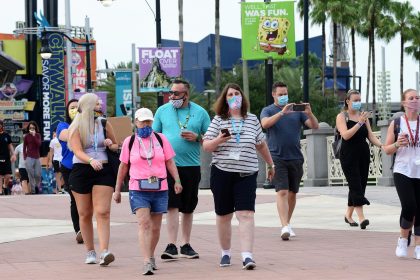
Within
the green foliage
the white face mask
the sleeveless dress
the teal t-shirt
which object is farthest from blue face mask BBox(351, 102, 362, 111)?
the green foliage

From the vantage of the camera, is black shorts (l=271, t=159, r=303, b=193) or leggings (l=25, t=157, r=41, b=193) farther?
leggings (l=25, t=157, r=41, b=193)

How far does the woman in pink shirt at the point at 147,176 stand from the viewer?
34.2 ft

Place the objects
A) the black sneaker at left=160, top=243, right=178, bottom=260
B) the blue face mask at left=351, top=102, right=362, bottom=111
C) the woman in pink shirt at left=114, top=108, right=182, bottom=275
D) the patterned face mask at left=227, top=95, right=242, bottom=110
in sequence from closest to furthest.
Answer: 1. the woman in pink shirt at left=114, top=108, right=182, bottom=275
2. the patterned face mask at left=227, top=95, right=242, bottom=110
3. the black sneaker at left=160, top=243, right=178, bottom=260
4. the blue face mask at left=351, top=102, right=362, bottom=111

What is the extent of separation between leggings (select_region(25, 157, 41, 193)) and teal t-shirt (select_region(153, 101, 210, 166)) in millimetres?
16514

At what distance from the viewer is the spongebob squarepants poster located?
3042cm

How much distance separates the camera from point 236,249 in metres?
12.4

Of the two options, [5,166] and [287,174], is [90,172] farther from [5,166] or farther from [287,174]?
[5,166]

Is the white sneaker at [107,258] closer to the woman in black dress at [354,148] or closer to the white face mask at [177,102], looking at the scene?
the white face mask at [177,102]

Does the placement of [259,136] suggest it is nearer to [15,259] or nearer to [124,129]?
[15,259]

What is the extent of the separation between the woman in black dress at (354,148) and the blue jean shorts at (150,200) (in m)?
4.05

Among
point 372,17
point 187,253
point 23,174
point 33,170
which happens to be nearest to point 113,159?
point 187,253

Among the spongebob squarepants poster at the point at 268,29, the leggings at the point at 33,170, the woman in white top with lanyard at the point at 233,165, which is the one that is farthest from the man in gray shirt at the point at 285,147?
the spongebob squarepants poster at the point at 268,29

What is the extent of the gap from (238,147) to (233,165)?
177 mm

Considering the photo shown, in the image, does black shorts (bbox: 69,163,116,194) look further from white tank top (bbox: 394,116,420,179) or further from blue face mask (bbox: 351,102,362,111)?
blue face mask (bbox: 351,102,362,111)
